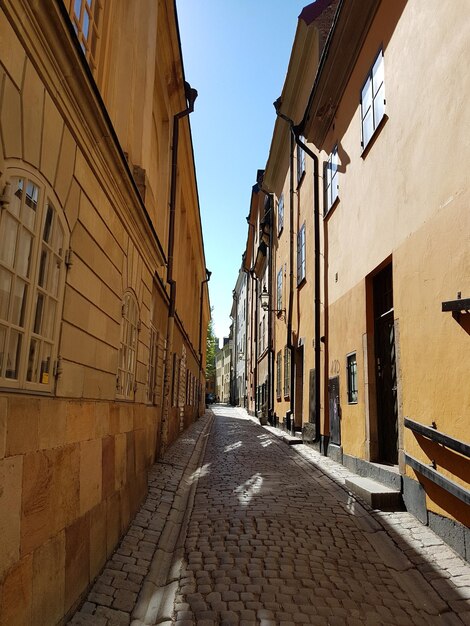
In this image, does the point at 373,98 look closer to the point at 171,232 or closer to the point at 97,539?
the point at 171,232

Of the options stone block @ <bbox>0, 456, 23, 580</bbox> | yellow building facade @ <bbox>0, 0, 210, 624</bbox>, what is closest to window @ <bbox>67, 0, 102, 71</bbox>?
yellow building facade @ <bbox>0, 0, 210, 624</bbox>

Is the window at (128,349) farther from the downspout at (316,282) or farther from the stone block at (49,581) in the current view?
the downspout at (316,282)

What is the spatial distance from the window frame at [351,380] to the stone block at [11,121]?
6780 millimetres

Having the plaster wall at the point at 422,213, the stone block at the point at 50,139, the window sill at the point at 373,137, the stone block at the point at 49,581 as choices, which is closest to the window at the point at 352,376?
the plaster wall at the point at 422,213

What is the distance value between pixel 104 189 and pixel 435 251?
323 cm

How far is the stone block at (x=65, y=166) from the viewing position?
11.0ft

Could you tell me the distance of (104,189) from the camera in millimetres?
4457

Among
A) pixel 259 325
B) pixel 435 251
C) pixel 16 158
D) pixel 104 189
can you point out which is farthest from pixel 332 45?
pixel 259 325

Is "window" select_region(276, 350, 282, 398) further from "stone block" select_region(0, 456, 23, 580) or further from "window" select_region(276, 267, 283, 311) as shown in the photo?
"stone block" select_region(0, 456, 23, 580)

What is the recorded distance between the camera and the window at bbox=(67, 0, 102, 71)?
15.6 ft

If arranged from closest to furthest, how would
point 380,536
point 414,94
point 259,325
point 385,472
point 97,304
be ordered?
point 97,304 → point 380,536 → point 414,94 → point 385,472 → point 259,325

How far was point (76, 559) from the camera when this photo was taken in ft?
11.7

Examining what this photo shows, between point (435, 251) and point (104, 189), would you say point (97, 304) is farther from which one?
point (435, 251)

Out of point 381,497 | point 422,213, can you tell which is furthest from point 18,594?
point 422,213
